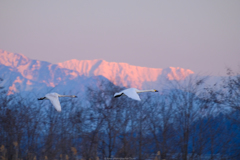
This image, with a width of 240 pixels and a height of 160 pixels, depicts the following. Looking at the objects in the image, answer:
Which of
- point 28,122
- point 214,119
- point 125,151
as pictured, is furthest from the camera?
point 28,122

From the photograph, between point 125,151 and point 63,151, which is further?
point 63,151

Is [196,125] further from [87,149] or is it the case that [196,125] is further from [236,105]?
[87,149]

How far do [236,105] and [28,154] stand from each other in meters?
13.5

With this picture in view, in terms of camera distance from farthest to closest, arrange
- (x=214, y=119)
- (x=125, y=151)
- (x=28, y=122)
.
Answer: (x=28, y=122) → (x=214, y=119) → (x=125, y=151)

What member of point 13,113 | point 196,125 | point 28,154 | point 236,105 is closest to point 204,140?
point 196,125

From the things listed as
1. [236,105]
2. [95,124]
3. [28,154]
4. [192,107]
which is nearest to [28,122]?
[28,154]

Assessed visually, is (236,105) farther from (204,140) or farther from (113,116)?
(113,116)

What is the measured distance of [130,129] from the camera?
941 inches

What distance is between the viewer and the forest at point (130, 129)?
70.5ft

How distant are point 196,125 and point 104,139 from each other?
636cm

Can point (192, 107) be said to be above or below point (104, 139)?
above

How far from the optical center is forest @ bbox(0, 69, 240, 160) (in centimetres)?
2150

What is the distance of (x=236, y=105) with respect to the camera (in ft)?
71.2

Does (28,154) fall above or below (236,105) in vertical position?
below
